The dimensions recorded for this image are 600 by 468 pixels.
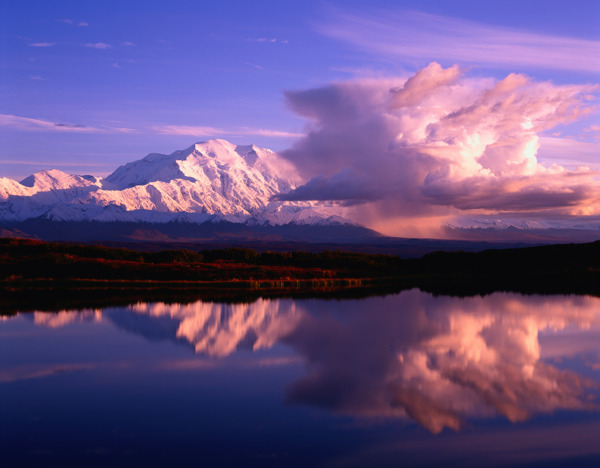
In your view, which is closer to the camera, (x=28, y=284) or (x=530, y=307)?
(x=530, y=307)

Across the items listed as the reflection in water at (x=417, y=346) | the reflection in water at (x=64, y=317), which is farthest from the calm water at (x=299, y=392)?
the reflection in water at (x=64, y=317)

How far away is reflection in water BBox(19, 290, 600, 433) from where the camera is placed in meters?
19.1

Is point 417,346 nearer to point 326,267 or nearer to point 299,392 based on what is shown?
point 299,392

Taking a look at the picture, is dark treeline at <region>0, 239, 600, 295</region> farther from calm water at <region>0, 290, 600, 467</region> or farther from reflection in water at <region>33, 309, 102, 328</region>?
calm water at <region>0, 290, 600, 467</region>

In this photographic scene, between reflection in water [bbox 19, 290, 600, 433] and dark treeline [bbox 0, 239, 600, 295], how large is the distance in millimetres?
16581

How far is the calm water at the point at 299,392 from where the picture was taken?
15.1 meters

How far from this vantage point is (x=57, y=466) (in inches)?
557

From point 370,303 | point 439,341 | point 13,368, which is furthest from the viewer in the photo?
point 370,303

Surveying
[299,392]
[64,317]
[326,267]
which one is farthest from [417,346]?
[326,267]

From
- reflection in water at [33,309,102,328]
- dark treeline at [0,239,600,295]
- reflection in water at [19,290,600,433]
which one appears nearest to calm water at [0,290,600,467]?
reflection in water at [19,290,600,433]

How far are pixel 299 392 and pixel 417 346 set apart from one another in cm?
943

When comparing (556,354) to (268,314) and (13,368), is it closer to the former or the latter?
(268,314)

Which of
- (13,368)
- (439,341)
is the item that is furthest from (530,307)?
(13,368)

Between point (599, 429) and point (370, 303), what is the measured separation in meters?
29.1
